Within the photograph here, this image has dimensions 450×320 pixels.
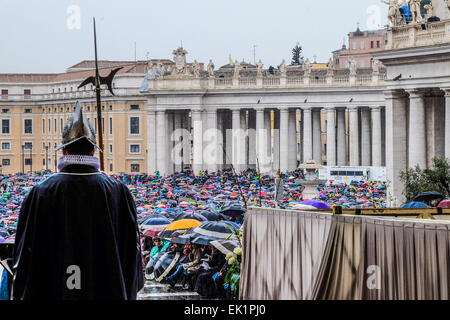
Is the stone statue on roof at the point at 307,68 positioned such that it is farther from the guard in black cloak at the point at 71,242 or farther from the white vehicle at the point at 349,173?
the guard in black cloak at the point at 71,242

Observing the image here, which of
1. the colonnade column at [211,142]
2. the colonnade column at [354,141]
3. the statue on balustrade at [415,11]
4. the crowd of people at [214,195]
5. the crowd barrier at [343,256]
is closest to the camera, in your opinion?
the crowd barrier at [343,256]

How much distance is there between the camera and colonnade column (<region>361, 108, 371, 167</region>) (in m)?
114

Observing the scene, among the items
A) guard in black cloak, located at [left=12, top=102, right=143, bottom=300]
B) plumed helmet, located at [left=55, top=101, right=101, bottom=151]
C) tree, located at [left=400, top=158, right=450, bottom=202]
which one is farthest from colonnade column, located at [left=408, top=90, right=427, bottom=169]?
guard in black cloak, located at [left=12, top=102, right=143, bottom=300]

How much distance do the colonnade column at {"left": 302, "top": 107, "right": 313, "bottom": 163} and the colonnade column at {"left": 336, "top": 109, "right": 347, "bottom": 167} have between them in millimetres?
2654

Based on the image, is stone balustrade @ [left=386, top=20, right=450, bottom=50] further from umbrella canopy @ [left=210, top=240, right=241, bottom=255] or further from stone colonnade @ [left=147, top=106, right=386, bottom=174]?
stone colonnade @ [left=147, top=106, right=386, bottom=174]

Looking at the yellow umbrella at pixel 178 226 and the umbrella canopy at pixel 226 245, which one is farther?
the yellow umbrella at pixel 178 226

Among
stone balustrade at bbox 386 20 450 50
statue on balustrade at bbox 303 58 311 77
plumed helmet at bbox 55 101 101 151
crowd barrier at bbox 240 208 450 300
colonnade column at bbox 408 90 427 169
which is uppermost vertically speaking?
statue on balustrade at bbox 303 58 311 77

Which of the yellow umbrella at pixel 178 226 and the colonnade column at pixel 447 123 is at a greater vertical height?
the colonnade column at pixel 447 123

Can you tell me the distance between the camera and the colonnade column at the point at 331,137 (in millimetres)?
114625

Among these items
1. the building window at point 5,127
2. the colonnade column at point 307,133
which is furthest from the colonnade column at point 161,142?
the building window at point 5,127

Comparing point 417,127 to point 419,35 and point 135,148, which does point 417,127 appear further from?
point 135,148

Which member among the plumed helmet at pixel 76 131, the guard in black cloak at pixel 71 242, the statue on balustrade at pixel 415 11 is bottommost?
the guard in black cloak at pixel 71 242

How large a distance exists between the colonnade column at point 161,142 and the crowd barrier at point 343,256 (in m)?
103

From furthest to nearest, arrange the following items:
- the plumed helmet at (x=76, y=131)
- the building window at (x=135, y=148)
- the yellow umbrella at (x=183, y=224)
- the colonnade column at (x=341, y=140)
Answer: the building window at (x=135, y=148) → the colonnade column at (x=341, y=140) → the yellow umbrella at (x=183, y=224) → the plumed helmet at (x=76, y=131)
